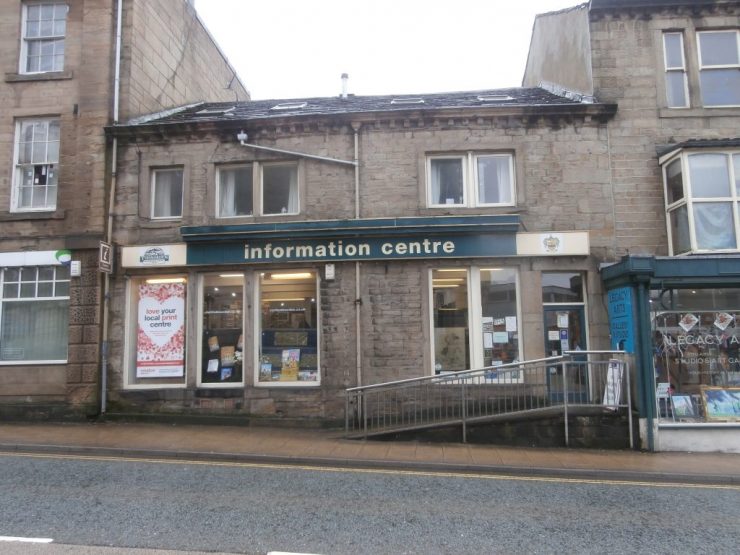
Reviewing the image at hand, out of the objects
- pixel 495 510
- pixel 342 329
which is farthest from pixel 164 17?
pixel 495 510

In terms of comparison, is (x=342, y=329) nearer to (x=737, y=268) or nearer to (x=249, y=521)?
(x=249, y=521)

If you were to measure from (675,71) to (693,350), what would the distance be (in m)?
6.16

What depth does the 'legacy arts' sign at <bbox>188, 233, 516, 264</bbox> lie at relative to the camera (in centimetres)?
1130

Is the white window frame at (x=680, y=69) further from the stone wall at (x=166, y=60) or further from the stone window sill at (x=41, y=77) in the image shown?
the stone window sill at (x=41, y=77)

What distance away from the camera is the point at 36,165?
12.6 meters

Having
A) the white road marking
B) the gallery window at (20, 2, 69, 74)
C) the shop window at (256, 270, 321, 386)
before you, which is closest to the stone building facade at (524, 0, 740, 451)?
the shop window at (256, 270, 321, 386)

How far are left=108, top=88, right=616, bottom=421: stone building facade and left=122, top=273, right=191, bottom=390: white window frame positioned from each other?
3cm

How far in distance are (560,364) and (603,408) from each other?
1071 millimetres

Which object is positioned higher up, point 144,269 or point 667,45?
point 667,45

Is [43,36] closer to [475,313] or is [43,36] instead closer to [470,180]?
[470,180]

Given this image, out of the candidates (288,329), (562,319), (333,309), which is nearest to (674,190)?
(562,319)

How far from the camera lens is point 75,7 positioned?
1295 cm

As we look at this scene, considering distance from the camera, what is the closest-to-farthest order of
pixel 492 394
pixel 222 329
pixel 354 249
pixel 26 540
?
pixel 26 540, pixel 492 394, pixel 354 249, pixel 222 329

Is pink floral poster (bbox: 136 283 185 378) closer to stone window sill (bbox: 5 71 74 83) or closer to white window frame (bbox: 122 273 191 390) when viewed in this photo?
white window frame (bbox: 122 273 191 390)
